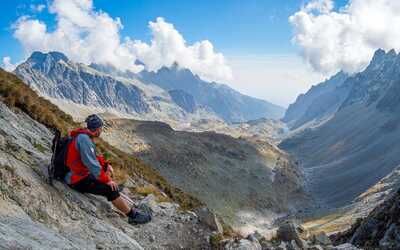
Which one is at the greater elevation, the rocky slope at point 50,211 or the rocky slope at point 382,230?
the rocky slope at point 382,230

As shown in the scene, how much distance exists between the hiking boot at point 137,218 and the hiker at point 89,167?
406 mm

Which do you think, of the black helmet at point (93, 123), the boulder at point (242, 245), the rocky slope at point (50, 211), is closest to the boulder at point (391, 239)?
the boulder at point (242, 245)

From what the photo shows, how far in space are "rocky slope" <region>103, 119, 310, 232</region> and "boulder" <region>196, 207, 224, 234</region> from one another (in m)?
65.3

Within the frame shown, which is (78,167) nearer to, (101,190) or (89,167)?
(89,167)

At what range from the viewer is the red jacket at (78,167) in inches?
544

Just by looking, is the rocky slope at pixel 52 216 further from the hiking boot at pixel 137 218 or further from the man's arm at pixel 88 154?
the man's arm at pixel 88 154

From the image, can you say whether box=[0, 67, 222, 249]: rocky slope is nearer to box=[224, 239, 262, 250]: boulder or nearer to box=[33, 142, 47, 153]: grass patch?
box=[33, 142, 47, 153]: grass patch

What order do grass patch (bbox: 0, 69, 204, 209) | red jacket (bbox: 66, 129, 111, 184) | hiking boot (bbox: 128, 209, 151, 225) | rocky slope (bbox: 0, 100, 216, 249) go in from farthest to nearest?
grass patch (bbox: 0, 69, 204, 209) → hiking boot (bbox: 128, 209, 151, 225) → red jacket (bbox: 66, 129, 111, 184) → rocky slope (bbox: 0, 100, 216, 249)

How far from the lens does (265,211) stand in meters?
108

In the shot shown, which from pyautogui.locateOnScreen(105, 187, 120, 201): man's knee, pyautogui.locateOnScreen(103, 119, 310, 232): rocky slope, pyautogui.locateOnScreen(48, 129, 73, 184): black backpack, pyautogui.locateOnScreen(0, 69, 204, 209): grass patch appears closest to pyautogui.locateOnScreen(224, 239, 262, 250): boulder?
pyautogui.locateOnScreen(105, 187, 120, 201): man's knee

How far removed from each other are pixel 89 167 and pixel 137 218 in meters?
3.11

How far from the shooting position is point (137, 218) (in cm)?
1574

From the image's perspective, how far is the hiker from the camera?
1371cm

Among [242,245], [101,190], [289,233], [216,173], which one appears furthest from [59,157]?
[216,173]
